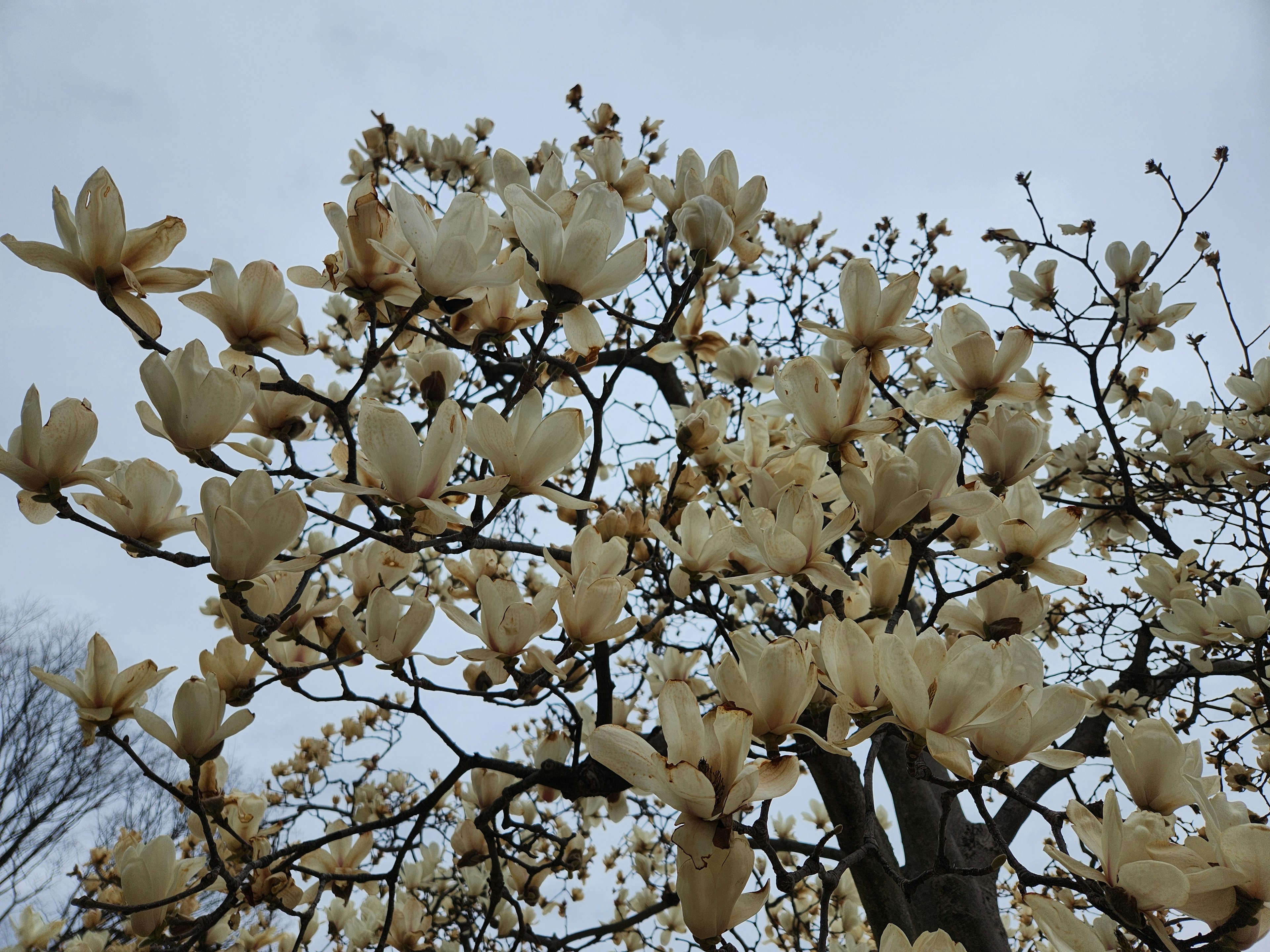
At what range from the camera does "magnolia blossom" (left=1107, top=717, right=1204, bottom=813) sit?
26.5 inches

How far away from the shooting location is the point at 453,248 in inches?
28.6

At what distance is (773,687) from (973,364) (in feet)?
1.81

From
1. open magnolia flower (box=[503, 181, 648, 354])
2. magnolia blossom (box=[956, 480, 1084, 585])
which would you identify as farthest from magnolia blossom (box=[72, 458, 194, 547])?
magnolia blossom (box=[956, 480, 1084, 585])

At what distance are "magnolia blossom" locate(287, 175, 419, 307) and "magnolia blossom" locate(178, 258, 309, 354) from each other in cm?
7

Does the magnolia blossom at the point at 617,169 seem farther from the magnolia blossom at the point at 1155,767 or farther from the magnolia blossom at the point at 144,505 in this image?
the magnolia blossom at the point at 1155,767

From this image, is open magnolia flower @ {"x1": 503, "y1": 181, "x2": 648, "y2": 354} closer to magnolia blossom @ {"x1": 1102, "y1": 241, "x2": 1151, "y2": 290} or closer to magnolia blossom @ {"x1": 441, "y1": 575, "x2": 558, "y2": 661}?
magnolia blossom @ {"x1": 441, "y1": 575, "x2": 558, "y2": 661}

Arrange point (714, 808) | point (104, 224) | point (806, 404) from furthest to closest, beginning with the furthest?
point (806, 404) < point (104, 224) < point (714, 808)

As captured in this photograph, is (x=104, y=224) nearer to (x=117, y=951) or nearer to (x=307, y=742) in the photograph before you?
(x=117, y=951)

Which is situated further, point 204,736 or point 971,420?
point 971,420

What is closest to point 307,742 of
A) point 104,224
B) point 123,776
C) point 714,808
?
point 104,224

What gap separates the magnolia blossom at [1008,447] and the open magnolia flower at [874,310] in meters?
0.14

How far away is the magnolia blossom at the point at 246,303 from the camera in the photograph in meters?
0.83

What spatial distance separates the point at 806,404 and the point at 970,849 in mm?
1364

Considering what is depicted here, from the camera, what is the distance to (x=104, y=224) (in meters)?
0.73
